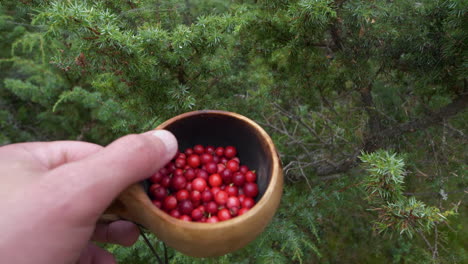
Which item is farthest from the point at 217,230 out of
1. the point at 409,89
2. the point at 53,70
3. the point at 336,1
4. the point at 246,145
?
the point at 53,70


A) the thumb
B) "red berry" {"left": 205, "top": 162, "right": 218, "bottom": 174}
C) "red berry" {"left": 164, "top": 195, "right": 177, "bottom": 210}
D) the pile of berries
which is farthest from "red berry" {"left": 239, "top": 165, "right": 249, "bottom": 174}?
the thumb

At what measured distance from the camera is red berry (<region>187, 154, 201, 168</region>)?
1.34m

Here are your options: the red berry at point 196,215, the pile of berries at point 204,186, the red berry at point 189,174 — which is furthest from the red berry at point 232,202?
the red berry at point 189,174

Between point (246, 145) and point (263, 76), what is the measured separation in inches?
29.0

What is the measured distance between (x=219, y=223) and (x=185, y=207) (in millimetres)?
239

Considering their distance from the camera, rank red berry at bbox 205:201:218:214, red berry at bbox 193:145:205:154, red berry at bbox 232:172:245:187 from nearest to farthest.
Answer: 1. red berry at bbox 205:201:218:214
2. red berry at bbox 232:172:245:187
3. red berry at bbox 193:145:205:154

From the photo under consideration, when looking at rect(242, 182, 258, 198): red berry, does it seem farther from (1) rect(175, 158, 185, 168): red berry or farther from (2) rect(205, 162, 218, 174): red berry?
(1) rect(175, 158, 185, 168): red berry

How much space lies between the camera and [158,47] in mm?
1223

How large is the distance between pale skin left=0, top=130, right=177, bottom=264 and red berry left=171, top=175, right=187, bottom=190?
0.22 meters

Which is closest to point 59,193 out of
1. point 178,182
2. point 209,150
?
point 178,182

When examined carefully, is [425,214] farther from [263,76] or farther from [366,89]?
[263,76]

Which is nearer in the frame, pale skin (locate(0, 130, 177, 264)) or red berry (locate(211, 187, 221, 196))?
pale skin (locate(0, 130, 177, 264))

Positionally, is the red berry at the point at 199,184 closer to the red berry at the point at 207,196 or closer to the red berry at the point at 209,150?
the red berry at the point at 207,196

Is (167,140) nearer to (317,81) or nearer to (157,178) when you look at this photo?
(157,178)
